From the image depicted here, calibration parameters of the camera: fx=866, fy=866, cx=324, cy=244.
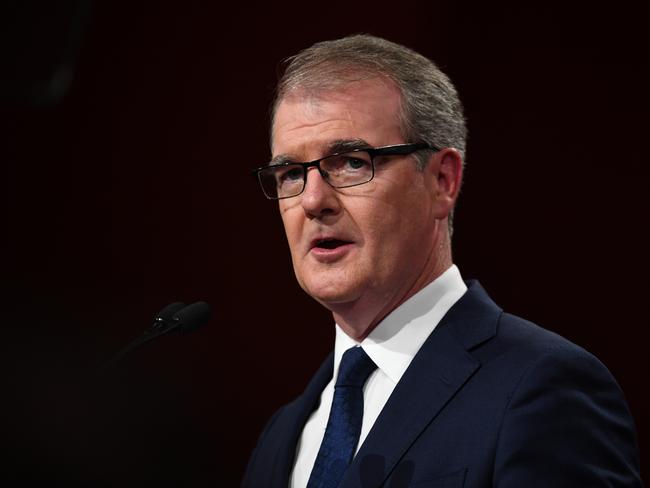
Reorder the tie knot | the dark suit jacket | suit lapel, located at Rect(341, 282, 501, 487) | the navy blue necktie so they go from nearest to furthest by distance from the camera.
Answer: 1. the dark suit jacket
2. suit lapel, located at Rect(341, 282, 501, 487)
3. the navy blue necktie
4. the tie knot

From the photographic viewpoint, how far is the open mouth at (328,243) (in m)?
1.68

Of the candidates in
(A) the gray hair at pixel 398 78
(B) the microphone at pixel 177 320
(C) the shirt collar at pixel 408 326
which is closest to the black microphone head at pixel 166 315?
(B) the microphone at pixel 177 320

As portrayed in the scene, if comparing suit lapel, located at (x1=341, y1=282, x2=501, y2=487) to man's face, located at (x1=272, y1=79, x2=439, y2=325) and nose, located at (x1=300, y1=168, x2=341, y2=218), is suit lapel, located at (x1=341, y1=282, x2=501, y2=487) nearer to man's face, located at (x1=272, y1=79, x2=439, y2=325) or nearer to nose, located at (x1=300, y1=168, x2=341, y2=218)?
man's face, located at (x1=272, y1=79, x2=439, y2=325)

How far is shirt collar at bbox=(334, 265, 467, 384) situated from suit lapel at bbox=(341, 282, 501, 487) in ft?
0.15

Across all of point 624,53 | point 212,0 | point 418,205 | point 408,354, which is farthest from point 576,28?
point 408,354

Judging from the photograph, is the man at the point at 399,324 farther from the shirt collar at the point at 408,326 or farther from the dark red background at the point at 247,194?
the dark red background at the point at 247,194

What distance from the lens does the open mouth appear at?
1.68 metres

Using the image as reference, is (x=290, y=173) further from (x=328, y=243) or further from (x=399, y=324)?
(x=399, y=324)

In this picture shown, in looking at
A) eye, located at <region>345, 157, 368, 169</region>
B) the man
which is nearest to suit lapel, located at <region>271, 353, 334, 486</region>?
the man

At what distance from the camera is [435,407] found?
150 cm

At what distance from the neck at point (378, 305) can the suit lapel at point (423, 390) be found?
0.36 feet

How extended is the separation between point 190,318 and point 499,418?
564 mm

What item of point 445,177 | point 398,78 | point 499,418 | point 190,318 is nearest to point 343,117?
point 398,78

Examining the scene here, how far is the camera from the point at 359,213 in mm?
1653
